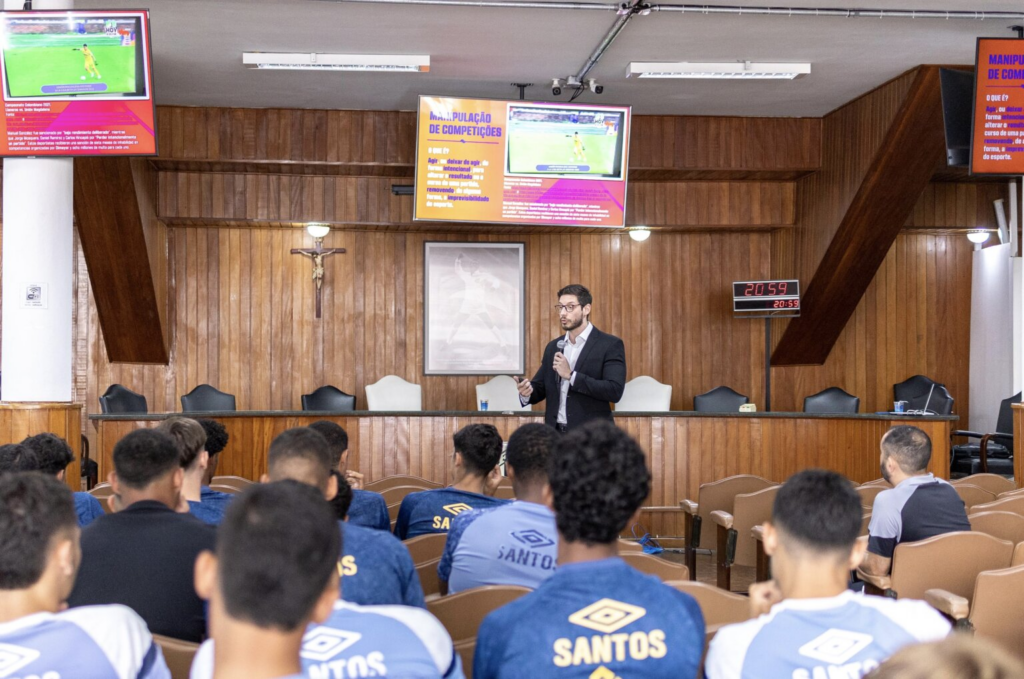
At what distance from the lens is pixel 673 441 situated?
7.48 meters

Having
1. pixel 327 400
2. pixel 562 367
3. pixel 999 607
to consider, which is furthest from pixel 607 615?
pixel 327 400

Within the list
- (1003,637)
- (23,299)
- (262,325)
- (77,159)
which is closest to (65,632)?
(1003,637)

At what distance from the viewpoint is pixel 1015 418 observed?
7.05 meters

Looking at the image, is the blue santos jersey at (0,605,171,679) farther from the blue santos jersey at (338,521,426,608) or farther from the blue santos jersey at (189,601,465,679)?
the blue santos jersey at (338,521,426,608)

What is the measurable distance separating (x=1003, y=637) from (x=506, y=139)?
5.73 metres

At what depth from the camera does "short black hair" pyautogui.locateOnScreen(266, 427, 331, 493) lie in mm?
2588

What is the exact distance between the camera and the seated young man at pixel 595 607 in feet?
5.62

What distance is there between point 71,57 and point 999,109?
6.11 m

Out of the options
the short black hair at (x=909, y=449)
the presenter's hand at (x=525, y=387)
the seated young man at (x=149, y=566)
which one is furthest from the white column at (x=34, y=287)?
the short black hair at (x=909, y=449)

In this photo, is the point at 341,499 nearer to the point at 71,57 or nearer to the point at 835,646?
the point at 835,646

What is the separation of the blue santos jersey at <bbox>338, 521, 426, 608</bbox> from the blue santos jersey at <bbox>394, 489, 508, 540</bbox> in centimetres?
117

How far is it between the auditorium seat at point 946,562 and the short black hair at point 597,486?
5.85 feet

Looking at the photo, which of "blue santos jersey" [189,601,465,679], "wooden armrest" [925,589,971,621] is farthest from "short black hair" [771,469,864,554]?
"wooden armrest" [925,589,971,621]

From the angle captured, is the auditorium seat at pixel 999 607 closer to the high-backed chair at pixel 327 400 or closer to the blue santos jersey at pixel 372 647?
the blue santos jersey at pixel 372 647
